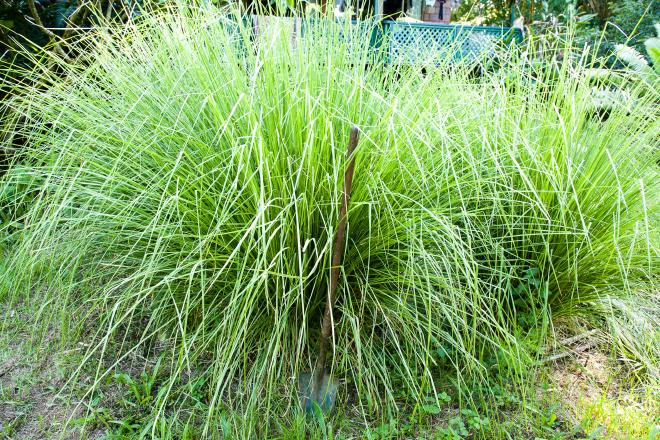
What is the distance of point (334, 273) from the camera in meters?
1.51

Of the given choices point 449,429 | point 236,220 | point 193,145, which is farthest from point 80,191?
point 449,429

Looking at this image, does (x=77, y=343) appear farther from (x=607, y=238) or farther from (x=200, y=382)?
(x=607, y=238)

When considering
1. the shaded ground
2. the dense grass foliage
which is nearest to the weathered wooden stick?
the dense grass foliage

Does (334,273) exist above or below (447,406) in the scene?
above

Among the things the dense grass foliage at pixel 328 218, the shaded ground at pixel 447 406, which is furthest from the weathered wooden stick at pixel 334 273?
the shaded ground at pixel 447 406

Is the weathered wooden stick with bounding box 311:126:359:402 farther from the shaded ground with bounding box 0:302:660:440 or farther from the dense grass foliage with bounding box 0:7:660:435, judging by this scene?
the shaded ground with bounding box 0:302:660:440

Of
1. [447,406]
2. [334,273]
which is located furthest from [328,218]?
[447,406]

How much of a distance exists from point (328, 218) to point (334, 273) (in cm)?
18

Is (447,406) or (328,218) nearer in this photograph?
(328,218)

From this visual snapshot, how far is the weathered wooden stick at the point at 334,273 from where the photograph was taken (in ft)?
4.58

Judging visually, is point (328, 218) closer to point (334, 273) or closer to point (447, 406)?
point (334, 273)

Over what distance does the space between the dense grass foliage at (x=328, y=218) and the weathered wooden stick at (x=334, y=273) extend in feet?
0.18

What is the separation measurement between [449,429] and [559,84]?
1.33 metres

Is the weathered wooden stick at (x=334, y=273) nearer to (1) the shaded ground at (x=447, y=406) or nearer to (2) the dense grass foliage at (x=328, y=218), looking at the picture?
(2) the dense grass foliage at (x=328, y=218)
